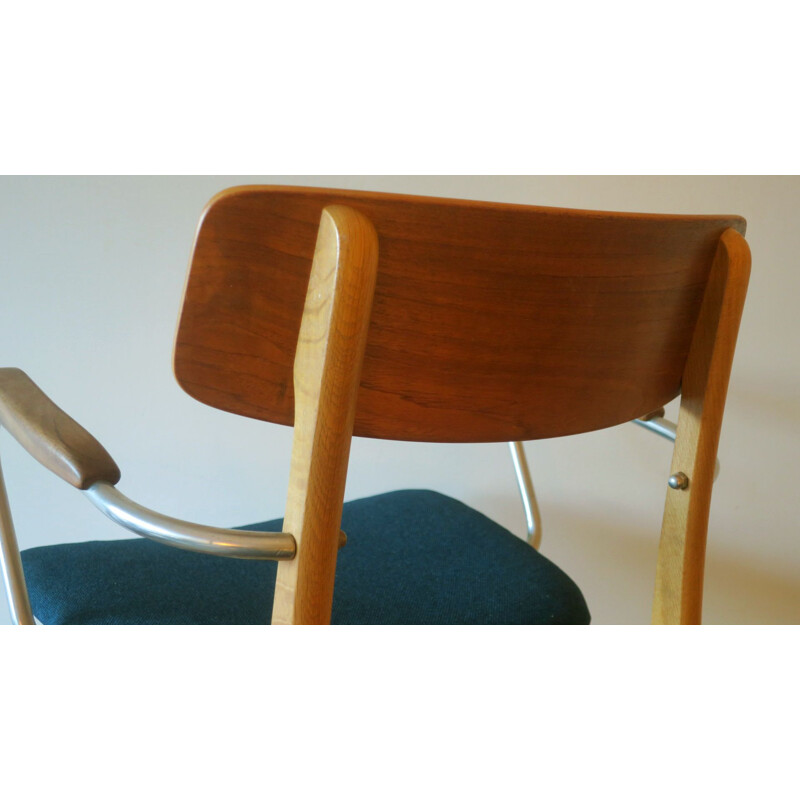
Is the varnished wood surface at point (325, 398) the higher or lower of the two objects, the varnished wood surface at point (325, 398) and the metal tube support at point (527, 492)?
the higher

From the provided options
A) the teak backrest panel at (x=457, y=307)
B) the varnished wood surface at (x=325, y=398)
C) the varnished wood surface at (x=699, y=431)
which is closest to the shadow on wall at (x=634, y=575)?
the varnished wood surface at (x=699, y=431)

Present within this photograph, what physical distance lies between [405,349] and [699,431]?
0.29 metres

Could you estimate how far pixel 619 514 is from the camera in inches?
60.4

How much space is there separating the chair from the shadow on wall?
2.63 feet

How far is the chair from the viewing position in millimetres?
483

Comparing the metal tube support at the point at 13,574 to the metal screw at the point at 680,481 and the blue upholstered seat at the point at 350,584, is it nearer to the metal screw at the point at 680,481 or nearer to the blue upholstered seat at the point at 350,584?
the blue upholstered seat at the point at 350,584

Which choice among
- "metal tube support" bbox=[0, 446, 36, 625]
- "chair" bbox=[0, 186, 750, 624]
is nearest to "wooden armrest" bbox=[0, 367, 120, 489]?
"chair" bbox=[0, 186, 750, 624]

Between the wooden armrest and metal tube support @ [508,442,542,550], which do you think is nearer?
the wooden armrest

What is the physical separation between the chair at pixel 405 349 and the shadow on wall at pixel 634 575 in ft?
2.63

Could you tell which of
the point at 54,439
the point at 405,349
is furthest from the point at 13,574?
the point at 405,349

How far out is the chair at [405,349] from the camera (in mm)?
483

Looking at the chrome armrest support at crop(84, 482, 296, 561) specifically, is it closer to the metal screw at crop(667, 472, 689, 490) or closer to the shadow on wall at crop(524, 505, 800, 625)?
the metal screw at crop(667, 472, 689, 490)

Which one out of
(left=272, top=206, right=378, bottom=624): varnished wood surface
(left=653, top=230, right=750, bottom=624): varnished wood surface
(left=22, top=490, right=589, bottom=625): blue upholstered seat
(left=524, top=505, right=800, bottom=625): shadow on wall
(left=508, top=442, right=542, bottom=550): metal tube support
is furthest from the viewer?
(left=524, top=505, right=800, bottom=625): shadow on wall
